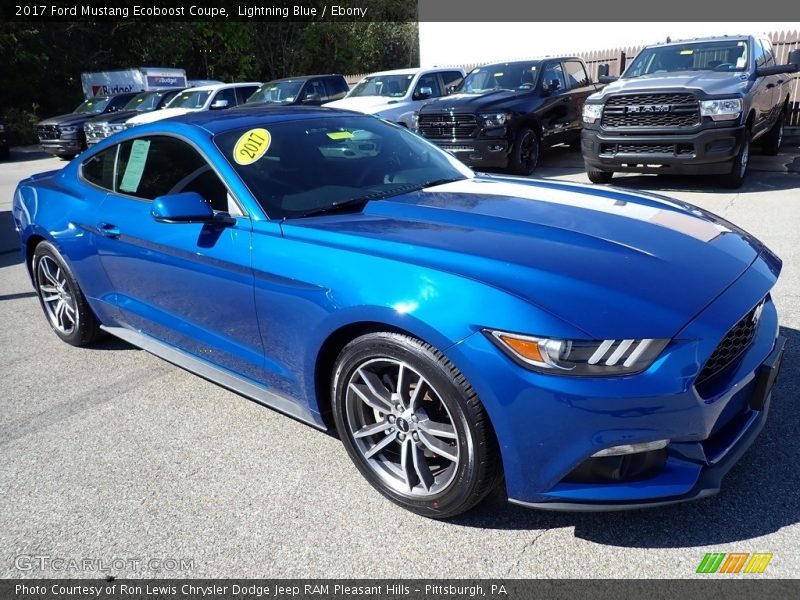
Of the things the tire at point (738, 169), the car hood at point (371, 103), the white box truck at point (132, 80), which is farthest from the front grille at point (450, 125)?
the white box truck at point (132, 80)

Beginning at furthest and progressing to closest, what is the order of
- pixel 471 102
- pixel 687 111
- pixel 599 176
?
pixel 471 102
pixel 599 176
pixel 687 111

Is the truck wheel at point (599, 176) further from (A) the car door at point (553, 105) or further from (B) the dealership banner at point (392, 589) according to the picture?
(B) the dealership banner at point (392, 589)

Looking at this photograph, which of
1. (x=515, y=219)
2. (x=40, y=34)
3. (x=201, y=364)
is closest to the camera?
(x=515, y=219)

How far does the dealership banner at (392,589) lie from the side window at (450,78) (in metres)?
12.8

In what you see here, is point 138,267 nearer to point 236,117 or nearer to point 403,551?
point 236,117

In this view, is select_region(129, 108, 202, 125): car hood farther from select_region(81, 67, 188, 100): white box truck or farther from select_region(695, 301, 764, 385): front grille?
select_region(695, 301, 764, 385): front grille

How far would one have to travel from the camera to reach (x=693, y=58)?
9.55m

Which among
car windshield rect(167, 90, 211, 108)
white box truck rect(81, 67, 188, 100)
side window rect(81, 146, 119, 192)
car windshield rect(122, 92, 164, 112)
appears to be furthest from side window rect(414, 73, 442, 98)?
white box truck rect(81, 67, 188, 100)

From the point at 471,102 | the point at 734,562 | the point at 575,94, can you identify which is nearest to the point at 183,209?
the point at 734,562

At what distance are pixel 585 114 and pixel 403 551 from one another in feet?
26.2

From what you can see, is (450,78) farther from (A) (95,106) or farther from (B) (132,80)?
(B) (132,80)

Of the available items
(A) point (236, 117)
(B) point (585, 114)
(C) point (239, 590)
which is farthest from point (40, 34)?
(C) point (239, 590)

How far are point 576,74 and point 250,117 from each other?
33.1ft

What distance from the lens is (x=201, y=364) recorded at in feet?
11.6
